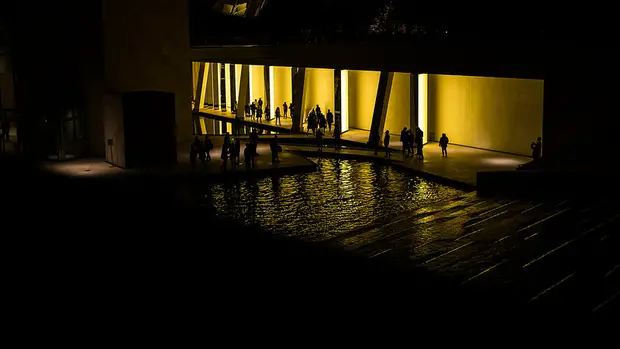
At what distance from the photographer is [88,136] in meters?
26.5

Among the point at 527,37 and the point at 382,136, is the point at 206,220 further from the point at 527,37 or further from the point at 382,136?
the point at 382,136

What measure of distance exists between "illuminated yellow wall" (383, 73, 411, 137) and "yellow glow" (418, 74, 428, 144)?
1528 millimetres

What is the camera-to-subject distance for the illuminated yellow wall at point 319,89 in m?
34.4

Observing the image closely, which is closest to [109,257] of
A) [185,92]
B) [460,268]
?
[460,268]

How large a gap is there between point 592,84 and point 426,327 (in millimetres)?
11139

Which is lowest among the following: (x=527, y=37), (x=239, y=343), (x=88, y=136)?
(x=239, y=343)

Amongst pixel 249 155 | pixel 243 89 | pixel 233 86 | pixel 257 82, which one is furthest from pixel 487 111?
pixel 233 86

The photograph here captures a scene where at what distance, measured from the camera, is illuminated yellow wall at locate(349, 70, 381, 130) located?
32.2 m

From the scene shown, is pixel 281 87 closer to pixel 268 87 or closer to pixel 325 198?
pixel 268 87

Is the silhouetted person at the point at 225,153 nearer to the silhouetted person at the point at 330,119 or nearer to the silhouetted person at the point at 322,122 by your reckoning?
the silhouetted person at the point at 322,122

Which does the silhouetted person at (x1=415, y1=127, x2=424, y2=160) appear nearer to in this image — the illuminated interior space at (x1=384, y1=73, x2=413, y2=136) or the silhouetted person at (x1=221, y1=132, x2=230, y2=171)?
the illuminated interior space at (x1=384, y1=73, x2=413, y2=136)

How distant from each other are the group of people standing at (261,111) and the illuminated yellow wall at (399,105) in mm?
6878

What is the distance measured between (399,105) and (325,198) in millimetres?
11901

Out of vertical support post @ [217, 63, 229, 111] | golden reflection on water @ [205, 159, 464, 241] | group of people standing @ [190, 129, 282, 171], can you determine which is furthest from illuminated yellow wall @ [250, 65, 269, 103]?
golden reflection on water @ [205, 159, 464, 241]
